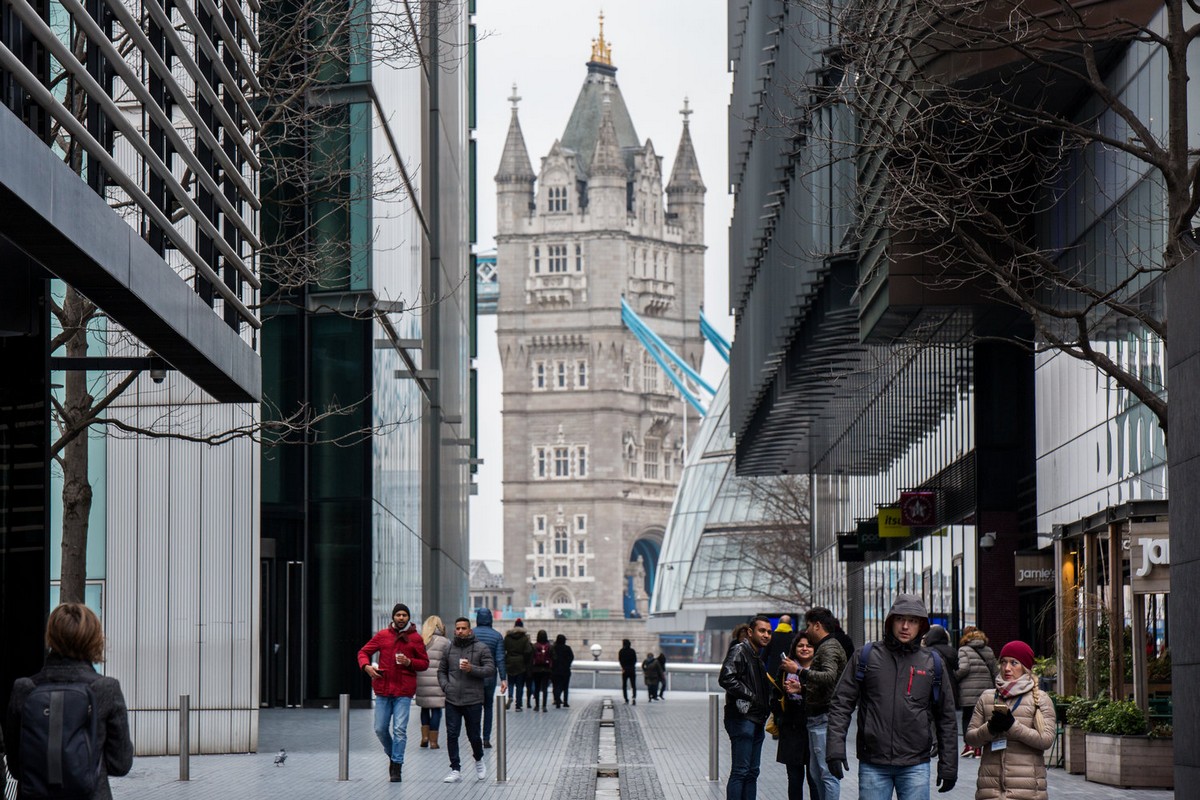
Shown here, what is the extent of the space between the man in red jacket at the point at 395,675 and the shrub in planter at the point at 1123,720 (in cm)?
630

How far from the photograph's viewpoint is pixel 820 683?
12.5m

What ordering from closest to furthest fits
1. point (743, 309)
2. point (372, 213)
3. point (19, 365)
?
point (19, 365), point (372, 213), point (743, 309)

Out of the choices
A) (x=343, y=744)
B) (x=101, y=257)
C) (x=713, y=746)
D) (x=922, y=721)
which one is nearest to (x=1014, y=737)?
(x=922, y=721)

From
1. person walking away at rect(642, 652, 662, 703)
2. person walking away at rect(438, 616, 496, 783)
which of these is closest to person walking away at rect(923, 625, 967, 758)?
person walking away at rect(438, 616, 496, 783)

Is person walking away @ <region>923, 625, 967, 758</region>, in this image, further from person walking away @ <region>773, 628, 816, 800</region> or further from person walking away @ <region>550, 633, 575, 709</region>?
person walking away @ <region>550, 633, 575, 709</region>

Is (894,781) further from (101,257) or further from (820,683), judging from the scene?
(101,257)

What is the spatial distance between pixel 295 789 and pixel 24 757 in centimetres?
929

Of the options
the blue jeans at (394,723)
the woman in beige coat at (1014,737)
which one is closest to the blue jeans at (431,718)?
the blue jeans at (394,723)

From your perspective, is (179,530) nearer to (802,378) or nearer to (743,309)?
(802,378)

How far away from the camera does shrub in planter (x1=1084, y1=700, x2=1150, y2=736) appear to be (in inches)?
702

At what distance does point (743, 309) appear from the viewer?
44938 mm

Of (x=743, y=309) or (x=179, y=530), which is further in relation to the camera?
(x=743, y=309)

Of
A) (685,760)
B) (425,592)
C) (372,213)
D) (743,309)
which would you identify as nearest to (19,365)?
(685,760)

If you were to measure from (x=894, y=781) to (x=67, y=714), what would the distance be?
443cm
